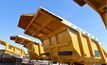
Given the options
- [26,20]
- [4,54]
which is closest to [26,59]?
[4,54]

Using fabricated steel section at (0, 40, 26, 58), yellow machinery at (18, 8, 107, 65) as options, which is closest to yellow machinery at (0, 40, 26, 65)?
fabricated steel section at (0, 40, 26, 58)

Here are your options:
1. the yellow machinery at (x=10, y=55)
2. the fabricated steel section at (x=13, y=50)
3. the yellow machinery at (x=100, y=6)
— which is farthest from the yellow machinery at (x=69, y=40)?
the yellow machinery at (x=10, y=55)

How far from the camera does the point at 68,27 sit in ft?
15.8

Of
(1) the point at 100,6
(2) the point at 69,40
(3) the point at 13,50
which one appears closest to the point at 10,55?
(3) the point at 13,50

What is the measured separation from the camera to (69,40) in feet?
15.5

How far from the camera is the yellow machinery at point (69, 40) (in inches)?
182

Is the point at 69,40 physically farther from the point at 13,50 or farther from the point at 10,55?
the point at 13,50

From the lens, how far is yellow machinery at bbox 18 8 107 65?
462 centimetres

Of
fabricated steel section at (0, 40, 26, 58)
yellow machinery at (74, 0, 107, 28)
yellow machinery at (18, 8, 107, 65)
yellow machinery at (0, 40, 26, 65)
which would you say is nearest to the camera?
yellow machinery at (74, 0, 107, 28)

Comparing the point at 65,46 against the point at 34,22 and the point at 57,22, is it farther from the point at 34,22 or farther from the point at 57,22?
the point at 34,22

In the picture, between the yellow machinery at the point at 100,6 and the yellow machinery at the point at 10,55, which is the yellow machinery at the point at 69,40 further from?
the yellow machinery at the point at 10,55

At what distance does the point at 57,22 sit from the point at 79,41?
0.94 meters

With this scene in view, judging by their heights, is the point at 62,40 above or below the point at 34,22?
below

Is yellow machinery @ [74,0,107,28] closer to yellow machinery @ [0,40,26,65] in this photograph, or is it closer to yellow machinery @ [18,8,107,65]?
yellow machinery @ [18,8,107,65]
